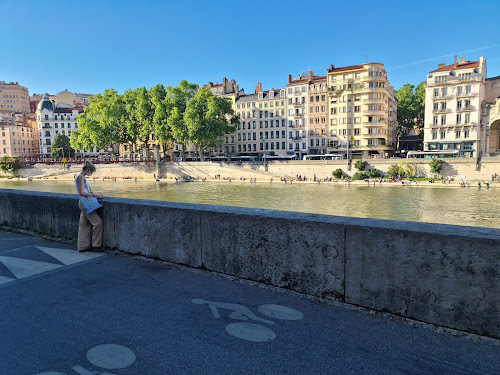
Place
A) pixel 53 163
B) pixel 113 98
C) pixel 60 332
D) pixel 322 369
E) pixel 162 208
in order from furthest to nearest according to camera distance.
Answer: pixel 53 163 → pixel 113 98 → pixel 162 208 → pixel 60 332 → pixel 322 369

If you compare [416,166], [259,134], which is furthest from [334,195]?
[259,134]

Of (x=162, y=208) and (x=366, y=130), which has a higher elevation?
(x=366, y=130)

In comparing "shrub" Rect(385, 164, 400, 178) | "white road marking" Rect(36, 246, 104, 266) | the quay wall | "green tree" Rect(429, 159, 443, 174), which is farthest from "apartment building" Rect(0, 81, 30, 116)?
"white road marking" Rect(36, 246, 104, 266)

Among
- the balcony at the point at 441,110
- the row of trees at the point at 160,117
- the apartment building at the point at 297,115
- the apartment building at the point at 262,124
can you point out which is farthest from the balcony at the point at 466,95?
the row of trees at the point at 160,117

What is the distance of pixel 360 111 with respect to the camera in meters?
74.4

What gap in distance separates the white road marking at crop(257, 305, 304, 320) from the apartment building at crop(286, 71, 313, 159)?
264 ft

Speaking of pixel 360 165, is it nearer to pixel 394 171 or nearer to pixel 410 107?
pixel 394 171

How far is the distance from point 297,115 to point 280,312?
8223 cm

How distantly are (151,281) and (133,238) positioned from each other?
1434 millimetres

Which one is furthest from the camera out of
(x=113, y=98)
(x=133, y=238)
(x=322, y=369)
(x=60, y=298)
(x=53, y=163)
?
(x=53, y=163)

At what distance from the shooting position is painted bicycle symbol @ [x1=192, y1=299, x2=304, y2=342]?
3473 mm

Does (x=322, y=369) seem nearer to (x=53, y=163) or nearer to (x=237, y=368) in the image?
(x=237, y=368)

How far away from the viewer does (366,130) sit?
73.8 meters

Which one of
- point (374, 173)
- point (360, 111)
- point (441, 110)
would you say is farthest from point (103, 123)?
point (441, 110)
